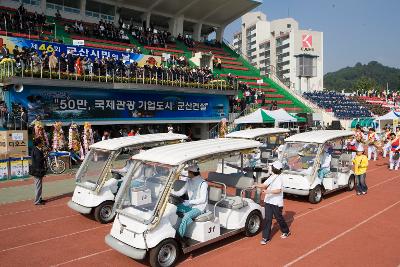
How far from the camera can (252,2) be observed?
41188mm

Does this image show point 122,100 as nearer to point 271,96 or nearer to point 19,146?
point 19,146

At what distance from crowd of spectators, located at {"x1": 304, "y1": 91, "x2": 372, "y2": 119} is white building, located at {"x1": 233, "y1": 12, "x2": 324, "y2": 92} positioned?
44389 millimetres

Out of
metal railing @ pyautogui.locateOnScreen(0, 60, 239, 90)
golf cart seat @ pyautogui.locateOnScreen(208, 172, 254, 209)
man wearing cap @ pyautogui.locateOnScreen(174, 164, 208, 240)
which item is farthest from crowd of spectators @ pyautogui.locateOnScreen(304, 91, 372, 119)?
man wearing cap @ pyautogui.locateOnScreen(174, 164, 208, 240)

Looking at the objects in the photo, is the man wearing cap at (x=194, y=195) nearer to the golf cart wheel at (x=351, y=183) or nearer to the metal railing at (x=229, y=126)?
the golf cart wheel at (x=351, y=183)

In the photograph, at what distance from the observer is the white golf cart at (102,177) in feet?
31.0

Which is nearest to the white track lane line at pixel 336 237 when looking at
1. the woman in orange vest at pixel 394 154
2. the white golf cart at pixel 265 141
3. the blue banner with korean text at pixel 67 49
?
the white golf cart at pixel 265 141

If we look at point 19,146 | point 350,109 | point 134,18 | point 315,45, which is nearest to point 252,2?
point 134,18

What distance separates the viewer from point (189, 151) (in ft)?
24.7

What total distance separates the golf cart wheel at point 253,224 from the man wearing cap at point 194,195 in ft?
4.39

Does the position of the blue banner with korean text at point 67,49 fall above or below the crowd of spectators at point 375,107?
above

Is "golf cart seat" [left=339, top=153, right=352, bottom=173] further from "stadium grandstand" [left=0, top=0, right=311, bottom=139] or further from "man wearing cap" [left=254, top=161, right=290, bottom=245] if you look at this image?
"stadium grandstand" [left=0, top=0, right=311, bottom=139]

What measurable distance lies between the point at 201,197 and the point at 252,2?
124ft

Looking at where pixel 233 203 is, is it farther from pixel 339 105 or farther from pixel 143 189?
pixel 339 105

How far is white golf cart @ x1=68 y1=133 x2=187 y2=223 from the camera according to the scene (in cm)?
945
